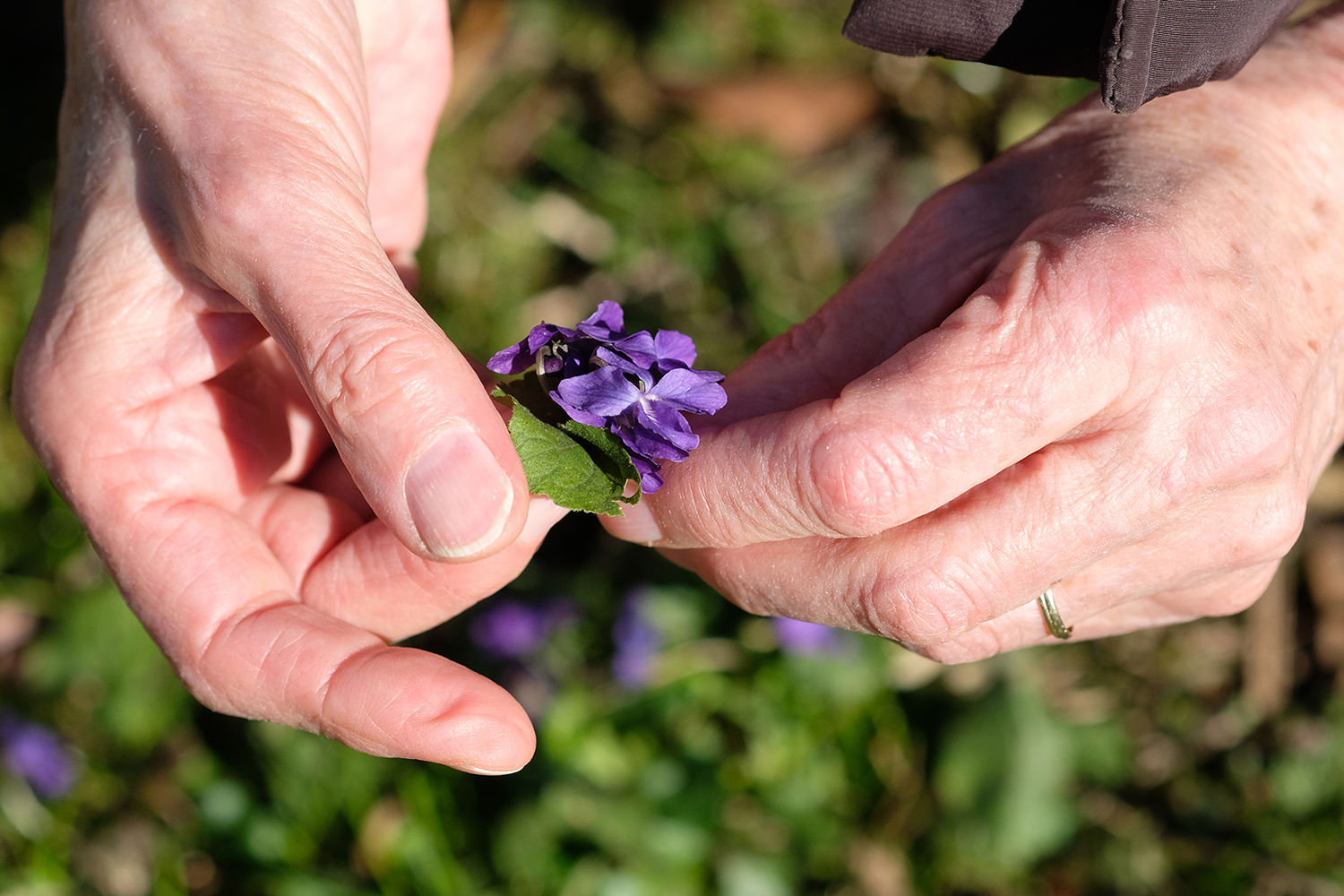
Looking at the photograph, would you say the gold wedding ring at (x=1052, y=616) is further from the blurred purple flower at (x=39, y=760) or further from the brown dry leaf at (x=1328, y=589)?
the blurred purple flower at (x=39, y=760)

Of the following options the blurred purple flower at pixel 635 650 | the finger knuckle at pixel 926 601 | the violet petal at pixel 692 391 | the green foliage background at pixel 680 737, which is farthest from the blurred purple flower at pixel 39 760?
the finger knuckle at pixel 926 601

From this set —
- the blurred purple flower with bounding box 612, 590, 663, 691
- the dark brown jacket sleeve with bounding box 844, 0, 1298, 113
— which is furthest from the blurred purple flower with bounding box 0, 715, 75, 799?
the dark brown jacket sleeve with bounding box 844, 0, 1298, 113

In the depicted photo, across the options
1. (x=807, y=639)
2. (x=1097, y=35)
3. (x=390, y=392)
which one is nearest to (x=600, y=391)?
(x=390, y=392)

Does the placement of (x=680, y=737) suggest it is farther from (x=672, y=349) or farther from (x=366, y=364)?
(x=366, y=364)

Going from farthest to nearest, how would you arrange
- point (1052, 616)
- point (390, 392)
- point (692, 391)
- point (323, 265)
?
point (1052, 616) < point (692, 391) < point (323, 265) < point (390, 392)

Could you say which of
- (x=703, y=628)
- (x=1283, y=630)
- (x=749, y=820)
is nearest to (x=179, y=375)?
(x=703, y=628)

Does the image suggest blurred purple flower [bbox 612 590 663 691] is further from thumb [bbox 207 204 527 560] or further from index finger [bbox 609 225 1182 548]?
thumb [bbox 207 204 527 560]
